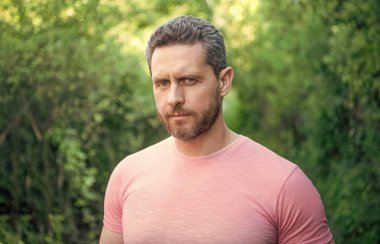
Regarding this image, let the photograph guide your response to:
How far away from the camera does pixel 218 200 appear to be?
295cm

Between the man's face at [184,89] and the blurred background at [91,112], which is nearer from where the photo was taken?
the man's face at [184,89]

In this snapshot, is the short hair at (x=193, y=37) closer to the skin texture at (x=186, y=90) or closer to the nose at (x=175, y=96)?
the skin texture at (x=186, y=90)

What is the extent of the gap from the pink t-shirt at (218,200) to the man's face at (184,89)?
0.57ft

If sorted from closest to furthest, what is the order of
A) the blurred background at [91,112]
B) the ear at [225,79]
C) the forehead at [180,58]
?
the forehead at [180,58], the ear at [225,79], the blurred background at [91,112]

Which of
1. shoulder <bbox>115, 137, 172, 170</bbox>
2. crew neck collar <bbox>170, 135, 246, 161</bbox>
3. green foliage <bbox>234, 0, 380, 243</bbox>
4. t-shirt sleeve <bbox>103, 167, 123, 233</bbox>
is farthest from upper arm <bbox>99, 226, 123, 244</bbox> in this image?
green foliage <bbox>234, 0, 380, 243</bbox>

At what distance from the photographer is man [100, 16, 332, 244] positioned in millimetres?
2871

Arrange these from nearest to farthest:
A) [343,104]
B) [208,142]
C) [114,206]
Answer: [208,142]
[114,206]
[343,104]

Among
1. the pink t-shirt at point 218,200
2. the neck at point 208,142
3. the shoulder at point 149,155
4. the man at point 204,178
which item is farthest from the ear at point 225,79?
the shoulder at point 149,155

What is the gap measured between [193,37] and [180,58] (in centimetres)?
10

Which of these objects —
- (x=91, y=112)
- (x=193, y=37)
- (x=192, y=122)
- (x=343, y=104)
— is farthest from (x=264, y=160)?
(x=343, y=104)

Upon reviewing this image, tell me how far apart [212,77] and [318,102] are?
22.5ft

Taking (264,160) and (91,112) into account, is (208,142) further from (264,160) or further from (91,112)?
(91,112)

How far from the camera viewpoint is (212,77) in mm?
3014

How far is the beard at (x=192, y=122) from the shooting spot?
9.73ft
